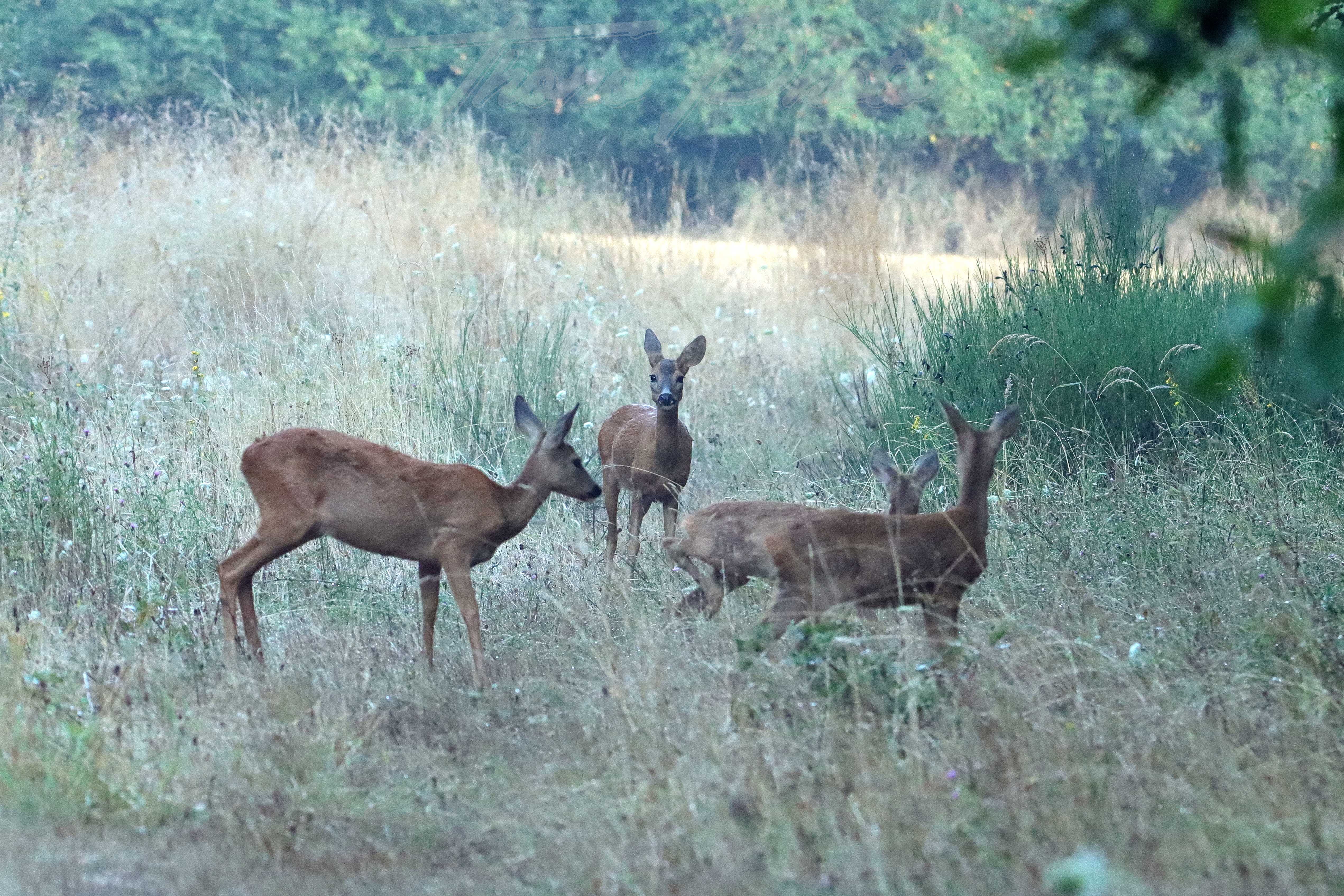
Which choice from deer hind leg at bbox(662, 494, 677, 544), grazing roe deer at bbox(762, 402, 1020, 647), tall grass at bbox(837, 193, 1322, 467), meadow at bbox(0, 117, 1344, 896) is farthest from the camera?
tall grass at bbox(837, 193, 1322, 467)

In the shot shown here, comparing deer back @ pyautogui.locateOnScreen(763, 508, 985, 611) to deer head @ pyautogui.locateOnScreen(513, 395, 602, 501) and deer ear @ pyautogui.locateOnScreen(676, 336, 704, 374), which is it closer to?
deer head @ pyautogui.locateOnScreen(513, 395, 602, 501)

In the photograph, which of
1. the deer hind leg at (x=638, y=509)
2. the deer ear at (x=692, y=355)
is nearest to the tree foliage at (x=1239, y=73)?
the deer hind leg at (x=638, y=509)

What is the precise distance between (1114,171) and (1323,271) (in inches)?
188

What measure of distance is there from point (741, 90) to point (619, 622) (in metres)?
22.1

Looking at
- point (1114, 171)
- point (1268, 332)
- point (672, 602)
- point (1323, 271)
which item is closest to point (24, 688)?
point (672, 602)

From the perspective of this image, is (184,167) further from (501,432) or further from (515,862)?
(515,862)

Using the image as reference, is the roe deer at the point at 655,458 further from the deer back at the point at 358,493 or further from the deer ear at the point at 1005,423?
the deer ear at the point at 1005,423

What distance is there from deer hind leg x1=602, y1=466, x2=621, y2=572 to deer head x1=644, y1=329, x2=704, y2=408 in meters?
0.42

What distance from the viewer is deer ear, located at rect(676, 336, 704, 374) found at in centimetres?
767

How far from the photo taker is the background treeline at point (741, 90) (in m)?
24.3

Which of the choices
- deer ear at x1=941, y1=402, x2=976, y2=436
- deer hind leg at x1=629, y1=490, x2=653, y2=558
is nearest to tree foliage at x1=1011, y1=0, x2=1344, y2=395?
deer ear at x1=941, y1=402, x2=976, y2=436

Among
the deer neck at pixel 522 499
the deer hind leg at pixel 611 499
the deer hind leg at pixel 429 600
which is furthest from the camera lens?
the deer hind leg at pixel 611 499

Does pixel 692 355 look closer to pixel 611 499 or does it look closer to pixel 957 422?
pixel 611 499

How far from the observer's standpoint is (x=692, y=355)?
25.4 feet
